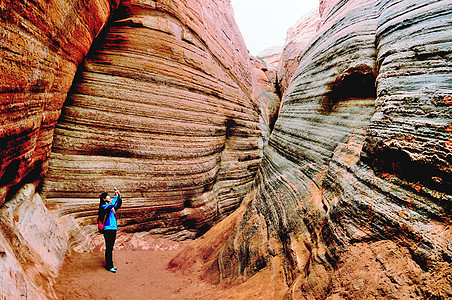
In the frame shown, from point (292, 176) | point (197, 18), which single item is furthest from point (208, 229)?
point (197, 18)

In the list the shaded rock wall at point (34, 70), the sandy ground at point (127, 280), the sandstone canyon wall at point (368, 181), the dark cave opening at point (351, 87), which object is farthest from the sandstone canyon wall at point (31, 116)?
the dark cave opening at point (351, 87)

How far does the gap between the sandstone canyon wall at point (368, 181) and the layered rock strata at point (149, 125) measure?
2479 millimetres

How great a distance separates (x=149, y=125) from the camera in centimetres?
686

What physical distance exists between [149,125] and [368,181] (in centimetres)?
598

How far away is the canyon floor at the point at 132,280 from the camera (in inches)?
146

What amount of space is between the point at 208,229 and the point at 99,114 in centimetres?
560

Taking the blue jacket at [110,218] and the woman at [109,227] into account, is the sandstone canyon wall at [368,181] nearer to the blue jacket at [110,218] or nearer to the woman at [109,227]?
the woman at [109,227]

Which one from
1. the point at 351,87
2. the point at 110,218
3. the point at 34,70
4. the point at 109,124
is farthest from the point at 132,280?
the point at 351,87

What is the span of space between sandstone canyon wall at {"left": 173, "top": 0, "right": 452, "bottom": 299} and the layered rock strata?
2479 mm

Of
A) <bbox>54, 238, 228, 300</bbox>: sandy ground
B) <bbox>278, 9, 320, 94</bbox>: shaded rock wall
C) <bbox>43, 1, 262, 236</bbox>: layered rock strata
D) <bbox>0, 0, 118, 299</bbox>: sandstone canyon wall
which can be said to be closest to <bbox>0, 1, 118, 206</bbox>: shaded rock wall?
<bbox>0, 0, 118, 299</bbox>: sandstone canyon wall

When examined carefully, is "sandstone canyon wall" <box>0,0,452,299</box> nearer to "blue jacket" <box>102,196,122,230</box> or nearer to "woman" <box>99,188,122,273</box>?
"woman" <box>99,188,122,273</box>

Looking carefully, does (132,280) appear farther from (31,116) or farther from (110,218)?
(31,116)

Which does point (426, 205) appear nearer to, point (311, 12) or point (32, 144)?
point (32, 144)

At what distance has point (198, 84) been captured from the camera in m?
8.08
